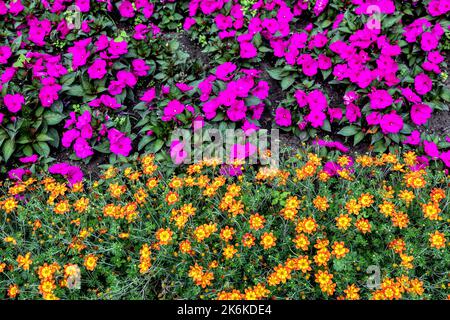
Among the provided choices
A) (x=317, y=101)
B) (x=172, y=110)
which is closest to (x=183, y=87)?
(x=172, y=110)

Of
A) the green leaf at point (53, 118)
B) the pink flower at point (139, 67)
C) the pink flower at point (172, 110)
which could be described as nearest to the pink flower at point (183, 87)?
the pink flower at point (172, 110)

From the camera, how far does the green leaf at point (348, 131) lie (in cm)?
388

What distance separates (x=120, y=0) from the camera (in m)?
4.84

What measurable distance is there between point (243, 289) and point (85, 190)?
164cm

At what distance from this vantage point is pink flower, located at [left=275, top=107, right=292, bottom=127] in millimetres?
3883

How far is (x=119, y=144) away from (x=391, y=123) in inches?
91.6

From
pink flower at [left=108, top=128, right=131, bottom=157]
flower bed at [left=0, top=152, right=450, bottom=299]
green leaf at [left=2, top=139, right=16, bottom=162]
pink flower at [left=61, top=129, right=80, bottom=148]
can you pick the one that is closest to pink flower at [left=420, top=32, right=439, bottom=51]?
flower bed at [left=0, top=152, right=450, bottom=299]

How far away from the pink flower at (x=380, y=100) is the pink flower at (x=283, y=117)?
0.72 metres

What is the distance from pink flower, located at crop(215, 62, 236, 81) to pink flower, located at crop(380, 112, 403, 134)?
4.57 feet

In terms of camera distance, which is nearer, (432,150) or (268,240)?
(268,240)

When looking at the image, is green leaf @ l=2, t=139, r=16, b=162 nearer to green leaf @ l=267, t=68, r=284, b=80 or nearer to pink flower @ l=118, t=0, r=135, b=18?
pink flower @ l=118, t=0, r=135, b=18

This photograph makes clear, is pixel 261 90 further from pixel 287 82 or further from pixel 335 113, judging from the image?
pixel 335 113

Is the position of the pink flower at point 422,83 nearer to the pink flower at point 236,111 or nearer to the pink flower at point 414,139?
the pink flower at point 414,139

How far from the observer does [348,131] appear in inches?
153
